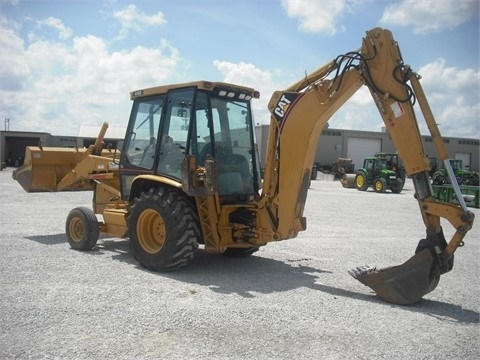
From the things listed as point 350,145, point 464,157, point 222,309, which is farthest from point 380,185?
point 464,157

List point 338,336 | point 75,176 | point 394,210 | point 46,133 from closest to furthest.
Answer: point 338,336, point 75,176, point 394,210, point 46,133

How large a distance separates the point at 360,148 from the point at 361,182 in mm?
27806

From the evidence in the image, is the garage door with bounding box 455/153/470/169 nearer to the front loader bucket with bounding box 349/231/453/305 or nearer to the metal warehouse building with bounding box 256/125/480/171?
the metal warehouse building with bounding box 256/125/480/171

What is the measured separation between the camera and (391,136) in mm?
5711

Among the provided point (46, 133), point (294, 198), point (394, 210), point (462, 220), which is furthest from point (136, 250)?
point (46, 133)

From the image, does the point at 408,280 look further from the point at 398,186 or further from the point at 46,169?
the point at 398,186

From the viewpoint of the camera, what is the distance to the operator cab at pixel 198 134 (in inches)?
277

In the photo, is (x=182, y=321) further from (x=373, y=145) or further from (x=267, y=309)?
(x=373, y=145)

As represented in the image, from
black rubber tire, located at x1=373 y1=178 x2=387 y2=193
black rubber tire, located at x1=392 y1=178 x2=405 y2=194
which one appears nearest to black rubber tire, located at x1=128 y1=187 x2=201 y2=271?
black rubber tire, located at x1=373 y1=178 x2=387 y2=193

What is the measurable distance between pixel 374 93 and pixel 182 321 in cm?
351

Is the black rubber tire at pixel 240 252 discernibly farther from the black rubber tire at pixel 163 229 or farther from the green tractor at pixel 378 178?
the green tractor at pixel 378 178

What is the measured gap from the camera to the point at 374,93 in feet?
19.2

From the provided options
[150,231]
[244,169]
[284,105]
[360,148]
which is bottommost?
[150,231]

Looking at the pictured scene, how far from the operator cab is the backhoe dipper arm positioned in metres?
0.79
